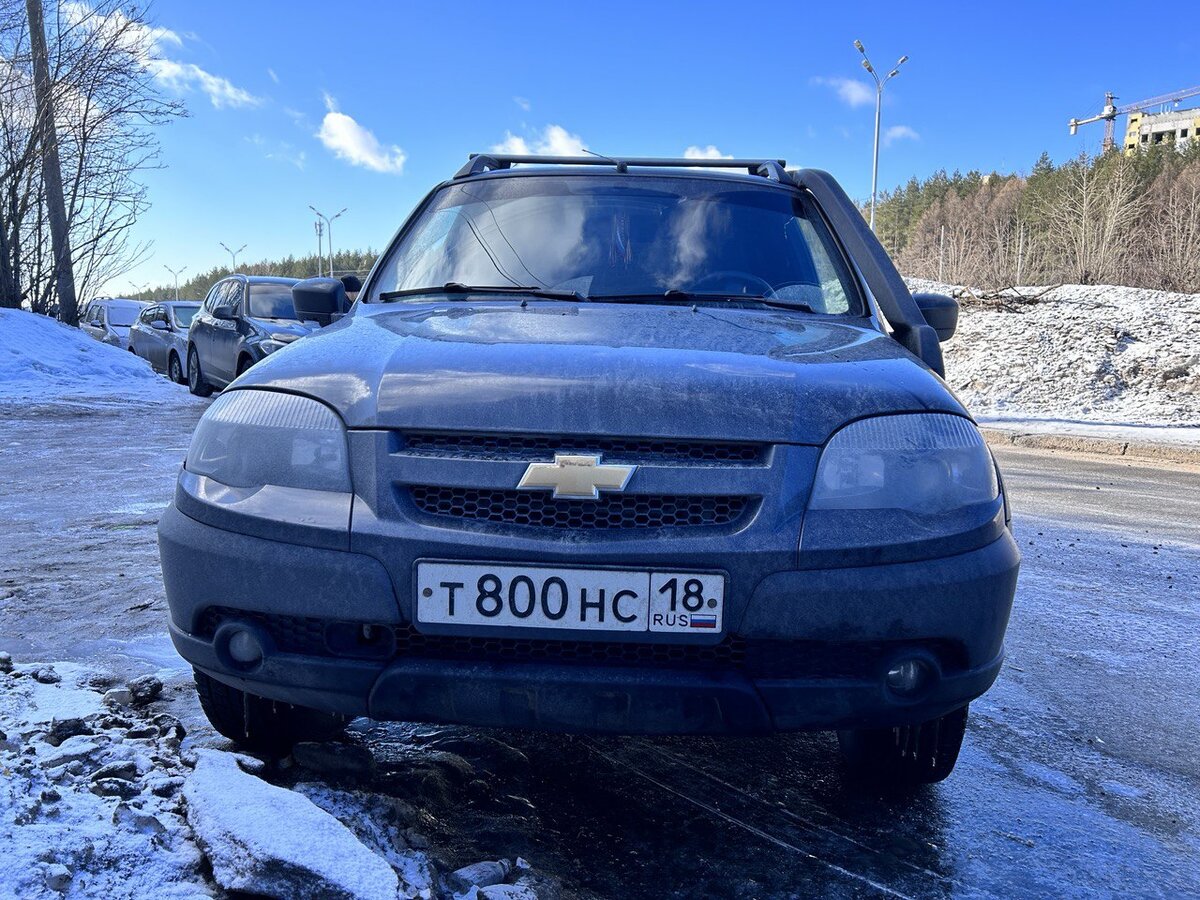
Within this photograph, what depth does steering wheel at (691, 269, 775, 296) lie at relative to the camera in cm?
300

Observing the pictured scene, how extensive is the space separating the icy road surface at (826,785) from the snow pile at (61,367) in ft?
34.4

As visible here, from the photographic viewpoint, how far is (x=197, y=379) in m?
14.7

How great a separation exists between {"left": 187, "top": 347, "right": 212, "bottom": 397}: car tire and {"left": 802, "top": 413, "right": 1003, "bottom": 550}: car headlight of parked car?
13.7 meters

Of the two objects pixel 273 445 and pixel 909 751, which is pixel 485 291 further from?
pixel 909 751

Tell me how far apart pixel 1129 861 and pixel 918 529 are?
89cm

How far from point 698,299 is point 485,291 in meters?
0.62

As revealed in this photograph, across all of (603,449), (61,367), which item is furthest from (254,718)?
(61,367)

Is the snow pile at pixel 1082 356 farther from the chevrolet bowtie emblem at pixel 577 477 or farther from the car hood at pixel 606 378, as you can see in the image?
the chevrolet bowtie emblem at pixel 577 477

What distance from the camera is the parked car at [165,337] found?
1812 cm

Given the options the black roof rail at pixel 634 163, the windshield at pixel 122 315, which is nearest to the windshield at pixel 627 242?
the black roof rail at pixel 634 163

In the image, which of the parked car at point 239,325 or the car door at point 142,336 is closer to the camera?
the parked car at point 239,325

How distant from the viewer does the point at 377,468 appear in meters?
1.97

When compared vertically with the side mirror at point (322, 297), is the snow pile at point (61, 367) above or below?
below

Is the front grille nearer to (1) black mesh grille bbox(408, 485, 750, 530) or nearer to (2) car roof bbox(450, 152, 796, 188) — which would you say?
(1) black mesh grille bbox(408, 485, 750, 530)
